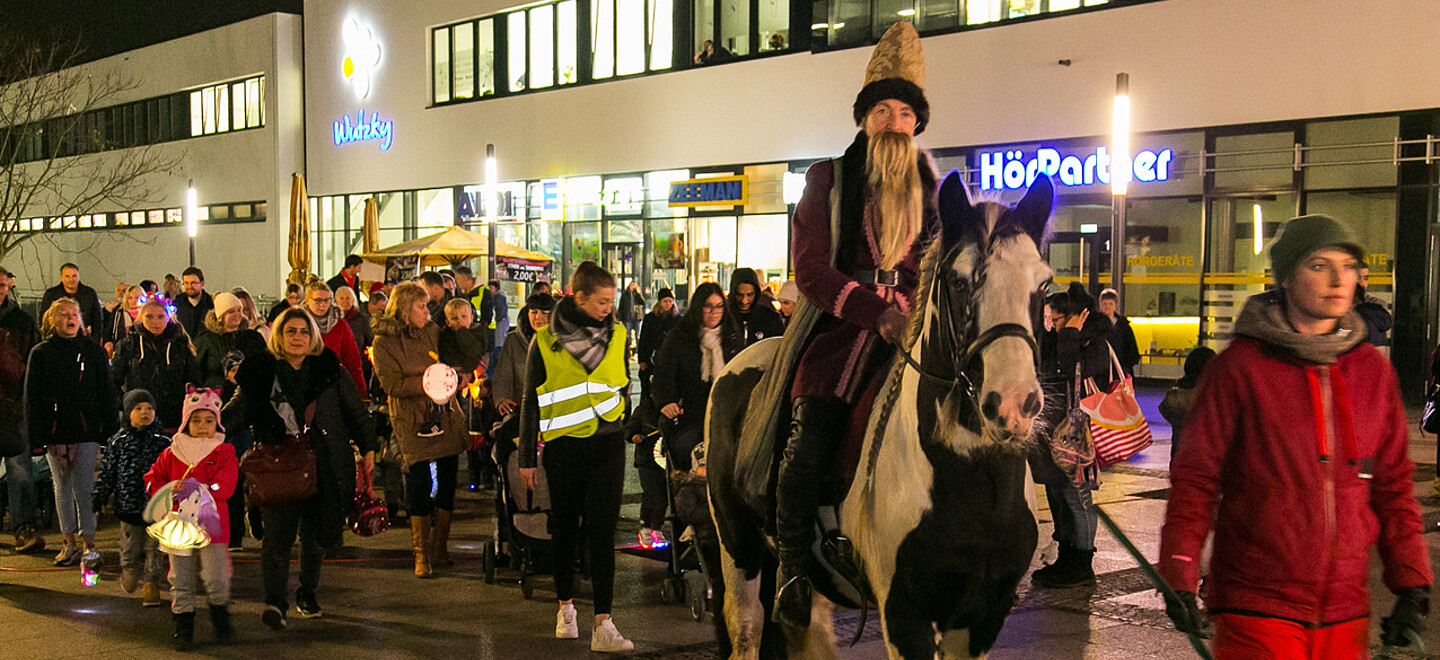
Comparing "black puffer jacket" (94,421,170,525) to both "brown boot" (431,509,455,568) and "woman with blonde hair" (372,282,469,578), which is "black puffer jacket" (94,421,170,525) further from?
"brown boot" (431,509,455,568)

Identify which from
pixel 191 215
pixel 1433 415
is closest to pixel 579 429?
pixel 1433 415

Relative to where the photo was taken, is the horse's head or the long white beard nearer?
the horse's head

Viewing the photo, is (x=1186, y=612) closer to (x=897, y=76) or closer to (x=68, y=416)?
(x=897, y=76)

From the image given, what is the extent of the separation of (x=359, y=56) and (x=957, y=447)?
117ft

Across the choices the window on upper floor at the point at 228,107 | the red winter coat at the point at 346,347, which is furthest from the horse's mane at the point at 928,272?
the window on upper floor at the point at 228,107

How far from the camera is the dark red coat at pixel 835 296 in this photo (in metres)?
4.52

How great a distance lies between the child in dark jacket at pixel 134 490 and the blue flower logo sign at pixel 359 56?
95.9 ft

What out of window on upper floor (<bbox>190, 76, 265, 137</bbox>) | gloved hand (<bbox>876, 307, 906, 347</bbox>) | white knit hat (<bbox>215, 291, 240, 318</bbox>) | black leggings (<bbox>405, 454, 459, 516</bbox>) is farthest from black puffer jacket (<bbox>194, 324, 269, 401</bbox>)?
window on upper floor (<bbox>190, 76, 265, 137</bbox>)

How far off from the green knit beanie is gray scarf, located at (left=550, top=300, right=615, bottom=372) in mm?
4342

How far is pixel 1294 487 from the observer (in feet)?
11.6

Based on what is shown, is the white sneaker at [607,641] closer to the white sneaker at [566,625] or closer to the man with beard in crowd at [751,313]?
the white sneaker at [566,625]

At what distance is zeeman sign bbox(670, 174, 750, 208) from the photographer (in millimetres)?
26641

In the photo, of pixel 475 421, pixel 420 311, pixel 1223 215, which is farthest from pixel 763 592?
pixel 1223 215

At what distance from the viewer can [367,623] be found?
7.66 metres
